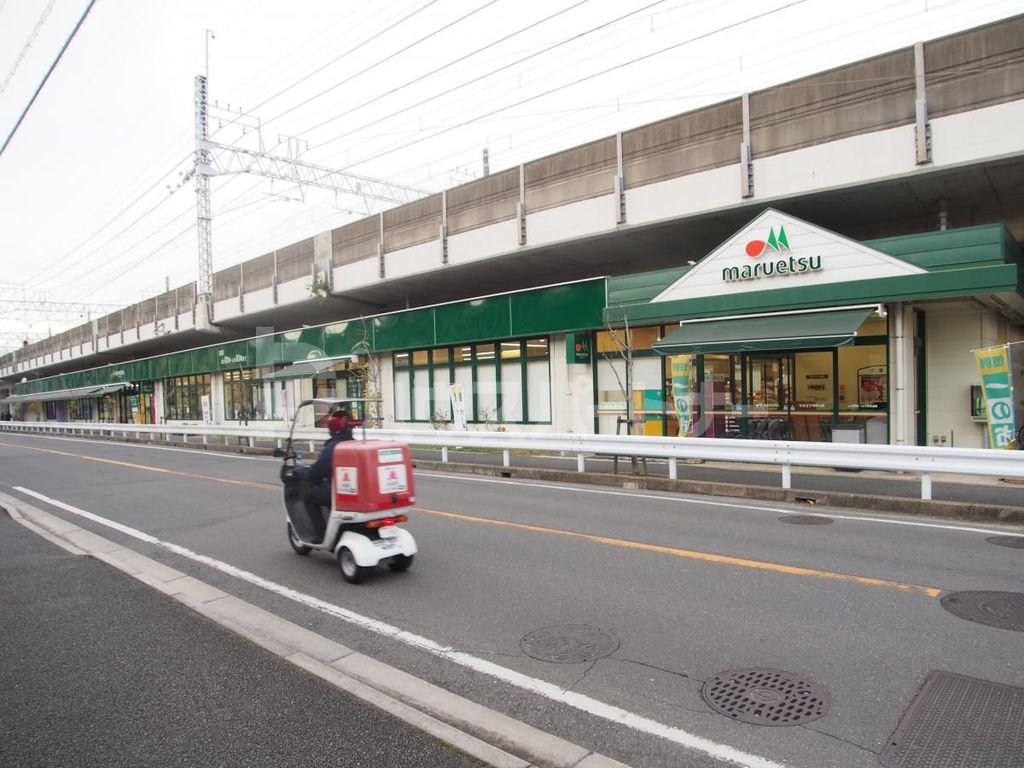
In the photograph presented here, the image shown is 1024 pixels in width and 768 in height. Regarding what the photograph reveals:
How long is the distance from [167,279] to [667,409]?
54375 mm

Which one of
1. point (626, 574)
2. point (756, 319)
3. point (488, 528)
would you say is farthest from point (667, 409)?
point (626, 574)

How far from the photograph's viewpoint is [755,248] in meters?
13.9

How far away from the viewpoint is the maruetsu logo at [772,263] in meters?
13.3

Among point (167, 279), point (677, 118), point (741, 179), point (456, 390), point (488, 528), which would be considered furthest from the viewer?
point (167, 279)

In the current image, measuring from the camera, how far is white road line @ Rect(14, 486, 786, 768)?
10.3 feet

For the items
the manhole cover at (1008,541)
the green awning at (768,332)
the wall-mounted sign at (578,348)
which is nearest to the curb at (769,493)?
the manhole cover at (1008,541)

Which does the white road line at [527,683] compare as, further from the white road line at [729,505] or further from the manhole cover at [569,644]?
the white road line at [729,505]

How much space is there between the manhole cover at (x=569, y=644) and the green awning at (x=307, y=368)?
2210 centimetres

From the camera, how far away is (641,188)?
16.9 m

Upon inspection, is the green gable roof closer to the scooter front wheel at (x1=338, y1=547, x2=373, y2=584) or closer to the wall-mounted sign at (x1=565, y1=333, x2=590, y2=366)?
the wall-mounted sign at (x1=565, y1=333, x2=590, y2=366)

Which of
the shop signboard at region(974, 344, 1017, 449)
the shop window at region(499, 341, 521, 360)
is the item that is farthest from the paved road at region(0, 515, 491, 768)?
the shop window at region(499, 341, 521, 360)

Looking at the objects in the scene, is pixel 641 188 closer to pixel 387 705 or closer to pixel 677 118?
pixel 677 118

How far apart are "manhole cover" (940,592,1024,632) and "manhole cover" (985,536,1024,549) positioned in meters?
1.99

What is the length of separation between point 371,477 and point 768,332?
10.0 m
